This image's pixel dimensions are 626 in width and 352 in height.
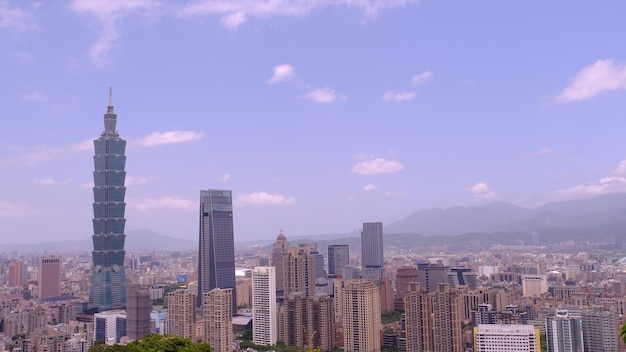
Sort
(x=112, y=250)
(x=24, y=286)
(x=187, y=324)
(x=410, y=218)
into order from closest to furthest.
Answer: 1. (x=187, y=324)
2. (x=112, y=250)
3. (x=24, y=286)
4. (x=410, y=218)

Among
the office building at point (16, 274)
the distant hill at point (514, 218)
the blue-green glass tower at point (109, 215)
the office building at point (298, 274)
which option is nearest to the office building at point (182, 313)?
the office building at point (298, 274)

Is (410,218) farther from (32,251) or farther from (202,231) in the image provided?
(202,231)

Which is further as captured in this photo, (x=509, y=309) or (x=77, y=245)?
(x=77, y=245)

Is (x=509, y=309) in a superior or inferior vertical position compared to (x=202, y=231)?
inferior

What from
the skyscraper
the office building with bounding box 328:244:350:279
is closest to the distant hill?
the office building with bounding box 328:244:350:279

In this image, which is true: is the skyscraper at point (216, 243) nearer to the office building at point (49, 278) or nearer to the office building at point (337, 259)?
the office building at point (49, 278)

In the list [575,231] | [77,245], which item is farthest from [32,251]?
[575,231]

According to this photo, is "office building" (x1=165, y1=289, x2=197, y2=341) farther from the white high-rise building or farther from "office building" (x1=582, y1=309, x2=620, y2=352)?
"office building" (x1=582, y1=309, x2=620, y2=352)
